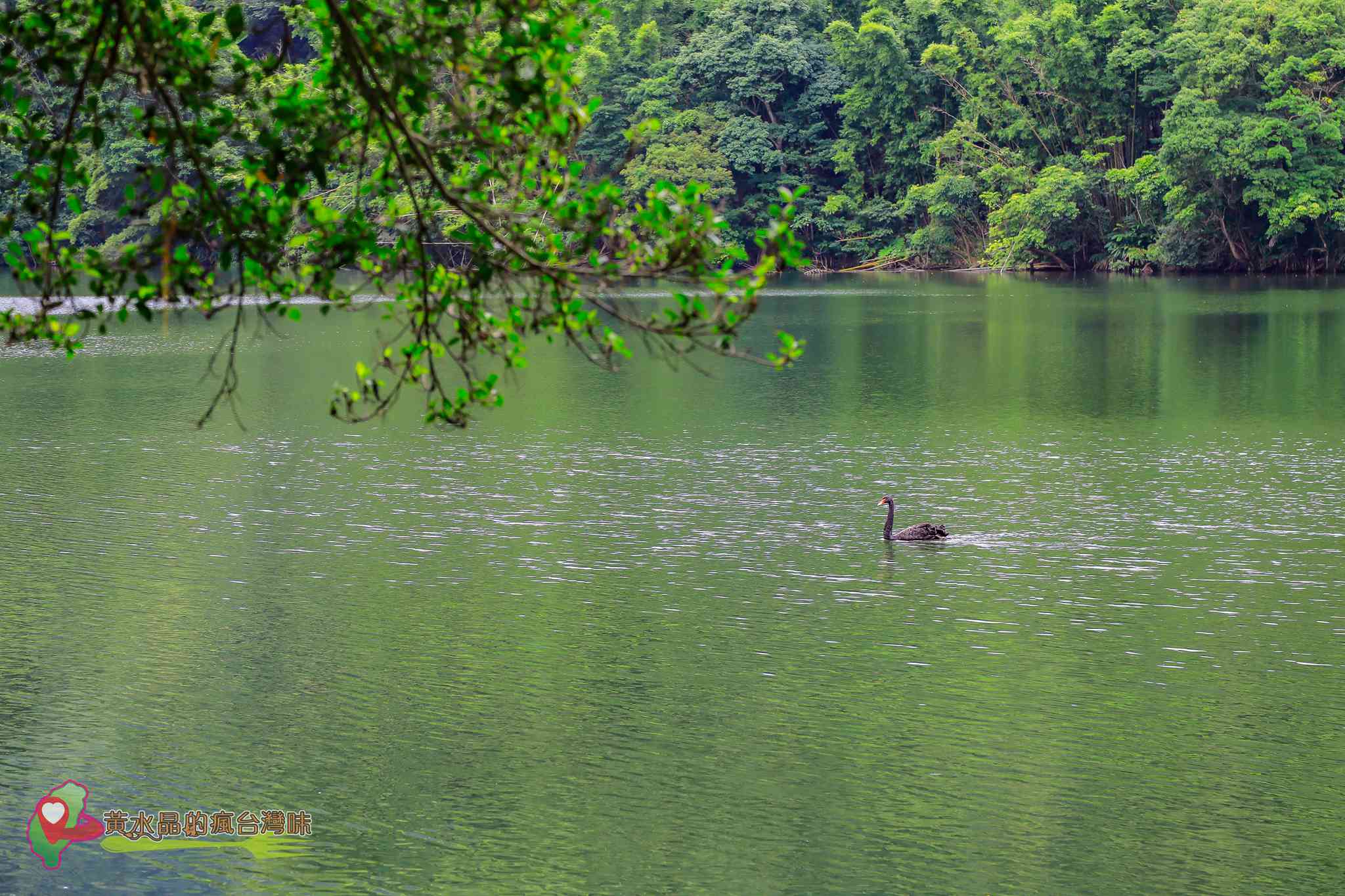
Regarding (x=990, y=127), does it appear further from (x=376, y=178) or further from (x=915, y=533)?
(x=376, y=178)

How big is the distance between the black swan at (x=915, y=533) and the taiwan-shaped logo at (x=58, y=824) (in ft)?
38.0

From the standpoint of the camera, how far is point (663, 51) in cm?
9812

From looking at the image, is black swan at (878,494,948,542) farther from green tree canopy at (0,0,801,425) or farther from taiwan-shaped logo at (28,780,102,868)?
green tree canopy at (0,0,801,425)

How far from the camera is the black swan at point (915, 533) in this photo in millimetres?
21953

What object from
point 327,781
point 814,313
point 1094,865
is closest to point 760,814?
point 1094,865

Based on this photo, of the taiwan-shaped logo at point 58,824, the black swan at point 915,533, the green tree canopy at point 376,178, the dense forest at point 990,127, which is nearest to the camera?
the green tree canopy at point 376,178

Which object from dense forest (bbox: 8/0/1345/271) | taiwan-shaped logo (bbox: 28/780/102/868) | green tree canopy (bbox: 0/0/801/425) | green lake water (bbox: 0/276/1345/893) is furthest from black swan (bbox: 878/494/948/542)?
dense forest (bbox: 8/0/1345/271)

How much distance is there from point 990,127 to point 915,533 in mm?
69832

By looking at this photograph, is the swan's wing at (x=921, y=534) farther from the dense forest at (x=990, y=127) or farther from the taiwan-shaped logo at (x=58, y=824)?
the dense forest at (x=990, y=127)

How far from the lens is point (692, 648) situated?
1730 centimetres

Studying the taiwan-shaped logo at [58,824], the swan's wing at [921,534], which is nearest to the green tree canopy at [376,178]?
the taiwan-shaped logo at [58,824]

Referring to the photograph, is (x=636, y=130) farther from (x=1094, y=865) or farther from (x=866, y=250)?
(x=866, y=250)

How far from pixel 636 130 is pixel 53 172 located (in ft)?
9.57

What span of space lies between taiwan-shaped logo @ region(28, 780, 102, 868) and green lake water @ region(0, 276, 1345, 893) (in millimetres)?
137
